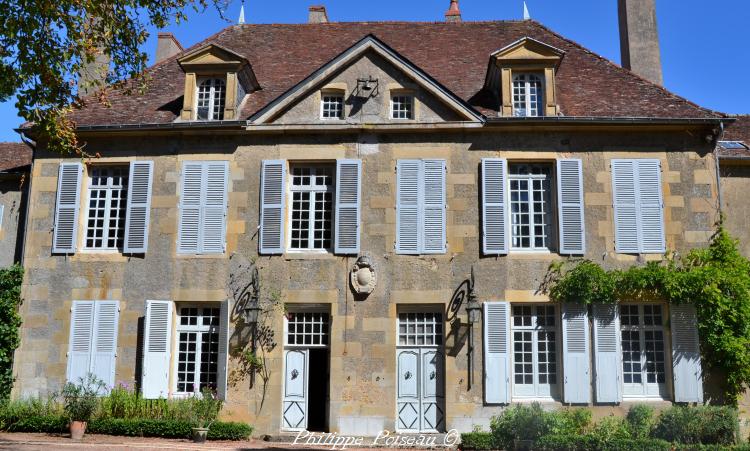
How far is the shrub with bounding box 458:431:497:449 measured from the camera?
1341cm

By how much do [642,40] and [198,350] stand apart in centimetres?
1215

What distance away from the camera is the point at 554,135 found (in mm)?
15070

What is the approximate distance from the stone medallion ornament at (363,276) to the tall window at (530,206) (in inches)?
109

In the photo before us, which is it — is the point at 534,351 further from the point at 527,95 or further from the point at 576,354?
the point at 527,95

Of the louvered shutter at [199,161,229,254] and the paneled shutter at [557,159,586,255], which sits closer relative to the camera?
the paneled shutter at [557,159,586,255]

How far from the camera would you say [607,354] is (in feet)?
46.2

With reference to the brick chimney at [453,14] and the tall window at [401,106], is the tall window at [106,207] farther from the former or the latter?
the brick chimney at [453,14]

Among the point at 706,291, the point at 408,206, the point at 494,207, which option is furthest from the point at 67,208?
the point at 706,291

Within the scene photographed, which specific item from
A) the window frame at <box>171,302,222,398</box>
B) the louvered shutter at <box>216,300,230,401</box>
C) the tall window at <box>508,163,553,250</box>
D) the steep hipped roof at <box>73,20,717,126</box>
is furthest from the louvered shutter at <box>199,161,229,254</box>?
the tall window at <box>508,163,553,250</box>

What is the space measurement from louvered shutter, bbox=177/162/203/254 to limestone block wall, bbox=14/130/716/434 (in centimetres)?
18

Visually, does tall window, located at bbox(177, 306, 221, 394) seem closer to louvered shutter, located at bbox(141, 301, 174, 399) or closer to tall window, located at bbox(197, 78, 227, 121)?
louvered shutter, located at bbox(141, 301, 174, 399)

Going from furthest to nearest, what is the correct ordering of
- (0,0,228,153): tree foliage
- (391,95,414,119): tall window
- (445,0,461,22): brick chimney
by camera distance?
(445,0,461,22): brick chimney, (391,95,414,119): tall window, (0,0,228,153): tree foliage

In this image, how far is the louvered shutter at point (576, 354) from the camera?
45.9 ft

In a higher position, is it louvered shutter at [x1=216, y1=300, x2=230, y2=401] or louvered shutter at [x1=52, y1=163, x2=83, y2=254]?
louvered shutter at [x1=52, y1=163, x2=83, y2=254]
